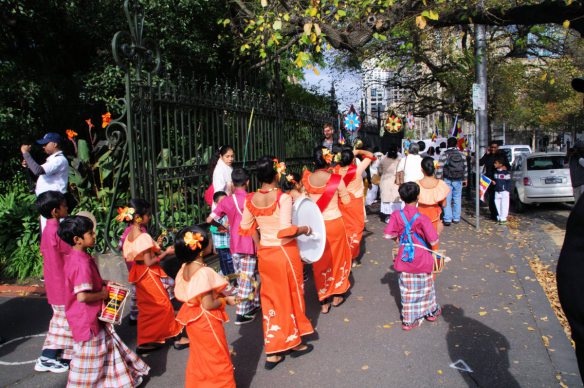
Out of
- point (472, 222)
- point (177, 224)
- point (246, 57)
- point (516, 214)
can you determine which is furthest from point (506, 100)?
point (177, 224)

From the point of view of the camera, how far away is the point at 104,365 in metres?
3.93

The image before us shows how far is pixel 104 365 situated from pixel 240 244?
2.09m

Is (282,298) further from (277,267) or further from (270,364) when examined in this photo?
(270,364)

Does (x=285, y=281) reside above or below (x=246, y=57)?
below

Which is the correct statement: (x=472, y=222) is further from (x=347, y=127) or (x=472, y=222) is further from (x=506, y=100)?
(x=506, y=100)

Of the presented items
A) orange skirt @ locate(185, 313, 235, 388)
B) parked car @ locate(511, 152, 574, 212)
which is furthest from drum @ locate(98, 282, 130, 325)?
parked car @ locate(511, 152, 574, 212)

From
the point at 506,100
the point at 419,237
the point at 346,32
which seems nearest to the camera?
the point at 419,237

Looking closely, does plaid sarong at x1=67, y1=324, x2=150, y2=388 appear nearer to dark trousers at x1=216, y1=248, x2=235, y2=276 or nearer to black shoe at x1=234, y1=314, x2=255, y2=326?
black shoe at x1=234, y1=314, x2=255, y2=326

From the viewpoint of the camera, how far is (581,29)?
752cm

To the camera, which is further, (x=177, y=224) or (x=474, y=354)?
(x=177, y=224)

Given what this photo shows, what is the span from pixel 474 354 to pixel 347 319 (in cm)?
152

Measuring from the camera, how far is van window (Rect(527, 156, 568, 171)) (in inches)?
538

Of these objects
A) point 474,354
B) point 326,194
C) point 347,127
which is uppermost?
point 347,127

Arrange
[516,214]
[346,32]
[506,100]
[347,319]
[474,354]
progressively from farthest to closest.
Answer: [506,100], [516,214], [346,32], [347,319], [474,354]
